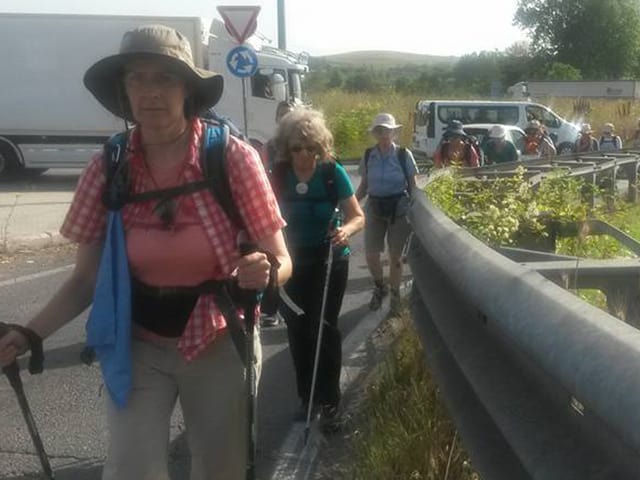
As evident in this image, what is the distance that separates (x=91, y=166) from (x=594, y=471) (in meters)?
2.03

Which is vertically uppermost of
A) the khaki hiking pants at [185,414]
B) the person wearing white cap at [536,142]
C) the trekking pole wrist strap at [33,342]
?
the trekking pole wrist strap at [33,342]

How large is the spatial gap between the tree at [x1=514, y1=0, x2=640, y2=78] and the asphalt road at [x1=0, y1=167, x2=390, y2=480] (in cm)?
9601

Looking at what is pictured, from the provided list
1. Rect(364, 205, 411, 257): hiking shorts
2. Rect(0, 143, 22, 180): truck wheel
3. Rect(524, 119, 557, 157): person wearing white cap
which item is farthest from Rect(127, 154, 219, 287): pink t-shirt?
Rect(0, 143, 22, 180): truck wheel

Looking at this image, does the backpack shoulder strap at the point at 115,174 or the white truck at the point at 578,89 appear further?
the white truck at the point at 578,89

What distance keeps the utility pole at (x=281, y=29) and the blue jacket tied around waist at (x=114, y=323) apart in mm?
23621

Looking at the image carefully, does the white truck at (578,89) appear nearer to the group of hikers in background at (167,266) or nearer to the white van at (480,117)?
the white van at (480,117)

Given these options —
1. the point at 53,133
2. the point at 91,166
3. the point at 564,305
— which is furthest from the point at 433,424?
the point at 53,133

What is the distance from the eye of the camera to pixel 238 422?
10.9ft

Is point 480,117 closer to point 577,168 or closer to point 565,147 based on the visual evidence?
point 565,147

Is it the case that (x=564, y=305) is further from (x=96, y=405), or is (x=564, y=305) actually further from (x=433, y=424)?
(x=96, y=405)

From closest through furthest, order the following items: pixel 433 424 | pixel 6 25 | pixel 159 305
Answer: pixel 159 305 < pixel 433 424 < pixel 6 25

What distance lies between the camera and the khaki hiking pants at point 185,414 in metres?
3.18

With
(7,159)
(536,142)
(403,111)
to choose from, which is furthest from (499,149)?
(403,111)

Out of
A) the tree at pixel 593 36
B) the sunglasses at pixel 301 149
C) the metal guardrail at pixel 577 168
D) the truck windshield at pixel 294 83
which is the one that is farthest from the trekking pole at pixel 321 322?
the tree at pixel 593 36
